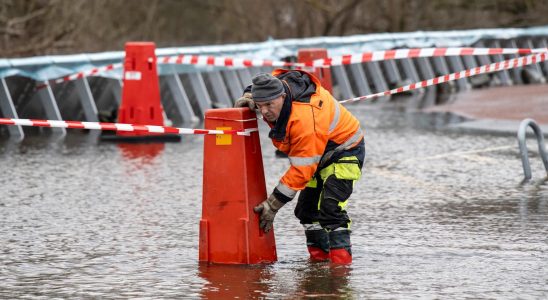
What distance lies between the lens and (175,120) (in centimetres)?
1930

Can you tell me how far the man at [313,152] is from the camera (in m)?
7.83

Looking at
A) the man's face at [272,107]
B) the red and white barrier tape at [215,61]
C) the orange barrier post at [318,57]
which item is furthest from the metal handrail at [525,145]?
the red and white barrier tape at [215,61]

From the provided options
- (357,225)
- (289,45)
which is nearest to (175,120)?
(289,45)

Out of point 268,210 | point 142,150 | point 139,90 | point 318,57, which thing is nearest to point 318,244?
point 268,210

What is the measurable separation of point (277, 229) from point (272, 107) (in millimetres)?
2072

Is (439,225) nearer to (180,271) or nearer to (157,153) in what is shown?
(180,271)

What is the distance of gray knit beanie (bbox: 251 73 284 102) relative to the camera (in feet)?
25.5

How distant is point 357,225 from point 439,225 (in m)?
0.60

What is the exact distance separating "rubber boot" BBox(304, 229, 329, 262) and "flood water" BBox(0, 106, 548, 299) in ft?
0.58

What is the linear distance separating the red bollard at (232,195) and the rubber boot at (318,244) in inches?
10.3

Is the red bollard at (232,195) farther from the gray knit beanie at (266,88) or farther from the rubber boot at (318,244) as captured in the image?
the gray knit beanie at (266,88)

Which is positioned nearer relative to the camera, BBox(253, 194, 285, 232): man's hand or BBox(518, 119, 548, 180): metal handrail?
BBox(253, 194, 285, 232): man's hand

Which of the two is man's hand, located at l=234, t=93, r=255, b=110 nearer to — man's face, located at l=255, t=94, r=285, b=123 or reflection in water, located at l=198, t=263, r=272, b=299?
man's face, located at l=255, t=94, r=285, b=123

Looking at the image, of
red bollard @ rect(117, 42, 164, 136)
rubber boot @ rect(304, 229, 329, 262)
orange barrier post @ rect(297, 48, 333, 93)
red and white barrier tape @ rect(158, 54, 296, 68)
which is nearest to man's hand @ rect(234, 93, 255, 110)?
rubber boot @ rect(304, 229, 329, 262)
